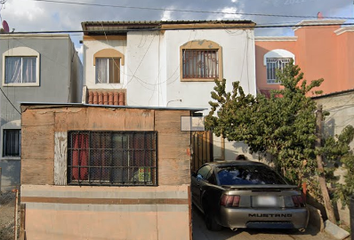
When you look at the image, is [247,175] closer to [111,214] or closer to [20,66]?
[111,214]

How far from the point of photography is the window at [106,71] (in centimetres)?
1255

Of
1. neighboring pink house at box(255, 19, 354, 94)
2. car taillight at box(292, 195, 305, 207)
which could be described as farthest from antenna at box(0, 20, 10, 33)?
car taillight at box(292, 195, 305, 207)

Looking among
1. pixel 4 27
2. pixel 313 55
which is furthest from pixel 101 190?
pixel 313 55

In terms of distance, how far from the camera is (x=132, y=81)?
12.2 m

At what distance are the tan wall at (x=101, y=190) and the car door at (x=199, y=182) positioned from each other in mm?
1870

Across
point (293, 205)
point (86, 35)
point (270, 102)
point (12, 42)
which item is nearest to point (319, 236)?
point (293, 205)

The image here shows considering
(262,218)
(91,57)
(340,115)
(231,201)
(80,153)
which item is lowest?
(262,218)

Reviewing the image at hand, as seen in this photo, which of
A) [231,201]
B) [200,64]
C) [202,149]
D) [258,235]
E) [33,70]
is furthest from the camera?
[33,70]

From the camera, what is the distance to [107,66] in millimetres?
12609

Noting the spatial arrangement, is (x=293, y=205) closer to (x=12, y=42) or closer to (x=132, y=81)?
(x=132, y=81)

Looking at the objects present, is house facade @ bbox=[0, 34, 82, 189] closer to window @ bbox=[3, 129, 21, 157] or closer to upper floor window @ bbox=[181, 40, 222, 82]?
window @ bbox=[3, 129, 21, 157]

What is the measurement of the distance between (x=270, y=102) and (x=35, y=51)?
10.00m

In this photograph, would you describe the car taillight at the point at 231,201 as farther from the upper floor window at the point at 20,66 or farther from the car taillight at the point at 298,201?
the upper floor window at the point at 20,66

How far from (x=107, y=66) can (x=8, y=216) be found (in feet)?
24.8
